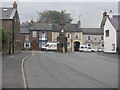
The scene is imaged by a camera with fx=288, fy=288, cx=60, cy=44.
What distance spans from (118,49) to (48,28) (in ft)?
145

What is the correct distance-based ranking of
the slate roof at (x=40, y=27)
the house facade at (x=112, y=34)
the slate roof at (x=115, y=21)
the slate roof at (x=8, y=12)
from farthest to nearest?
the slate roof at (x=40, y=27) → the slate roof at (x=115, y=21) → the slate roof at (x=8, y=12) → the house facade at (x=112, y=34)

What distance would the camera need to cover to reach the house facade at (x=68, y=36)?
89.9 metres

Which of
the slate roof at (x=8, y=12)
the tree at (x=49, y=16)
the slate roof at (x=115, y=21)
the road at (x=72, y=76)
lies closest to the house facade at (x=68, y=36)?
the tree at (x=49, y=16)

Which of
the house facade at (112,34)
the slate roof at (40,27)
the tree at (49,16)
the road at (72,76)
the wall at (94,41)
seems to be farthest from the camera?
the tree at (49,16)

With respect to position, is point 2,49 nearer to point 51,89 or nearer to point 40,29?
point 51,89

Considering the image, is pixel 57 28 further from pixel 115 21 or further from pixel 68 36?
pixel 115 21

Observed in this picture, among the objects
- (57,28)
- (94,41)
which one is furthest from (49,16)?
(94,41)

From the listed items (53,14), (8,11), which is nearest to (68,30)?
(53,14)

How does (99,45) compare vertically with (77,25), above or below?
below

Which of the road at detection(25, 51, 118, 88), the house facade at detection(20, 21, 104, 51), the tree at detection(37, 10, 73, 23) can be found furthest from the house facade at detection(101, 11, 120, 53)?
the tree at detection(37, 10, 73, 23)

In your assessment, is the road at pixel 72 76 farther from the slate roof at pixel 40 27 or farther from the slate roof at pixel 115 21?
the slate roof at pixel 40 27

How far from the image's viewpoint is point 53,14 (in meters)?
120

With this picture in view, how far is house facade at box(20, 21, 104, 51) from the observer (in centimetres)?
8988

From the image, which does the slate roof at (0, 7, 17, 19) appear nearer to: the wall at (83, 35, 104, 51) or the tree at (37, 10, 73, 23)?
the wall at (83, 35, 104, 51)
